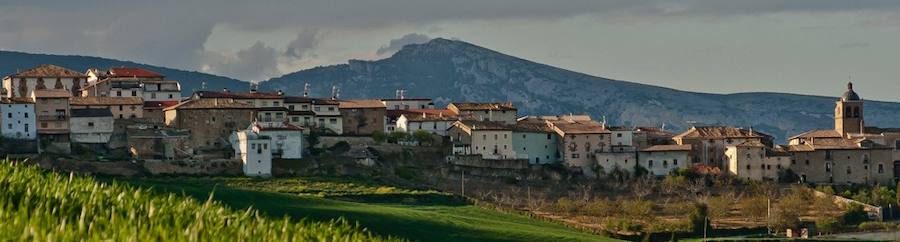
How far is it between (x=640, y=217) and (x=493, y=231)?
1860 cm

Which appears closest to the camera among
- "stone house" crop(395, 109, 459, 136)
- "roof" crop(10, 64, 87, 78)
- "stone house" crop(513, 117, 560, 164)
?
"roof" crop(10, 64, 87, 78)

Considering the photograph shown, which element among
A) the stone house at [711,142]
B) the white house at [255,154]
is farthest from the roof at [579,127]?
the white house at [255,154]

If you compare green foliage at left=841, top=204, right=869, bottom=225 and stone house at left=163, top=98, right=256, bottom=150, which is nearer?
green foliage at left=841, top=204, right=869, bottom=225

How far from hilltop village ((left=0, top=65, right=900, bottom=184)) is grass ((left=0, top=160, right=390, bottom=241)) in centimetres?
6542

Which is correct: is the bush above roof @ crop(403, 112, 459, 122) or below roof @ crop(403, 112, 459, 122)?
below

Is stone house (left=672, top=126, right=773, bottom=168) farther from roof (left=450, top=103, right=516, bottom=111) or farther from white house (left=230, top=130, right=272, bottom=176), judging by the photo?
white house (left=230, top=130, right=272, bottom=176)

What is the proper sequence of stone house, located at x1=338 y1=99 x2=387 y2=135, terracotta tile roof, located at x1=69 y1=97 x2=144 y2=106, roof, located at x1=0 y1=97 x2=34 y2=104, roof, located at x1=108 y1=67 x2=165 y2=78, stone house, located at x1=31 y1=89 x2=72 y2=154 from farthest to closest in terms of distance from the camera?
1. roof, located at x1=108 y1=67 x2=165 y2=78
2. stone house, located at x1=338 y1=99 x2=387 y2=135
3. terracotta tile roof, located at x1=69 y1=97 x2=144 y2=106
4. roof, located at x1=0 y1=97 x2=34 y2=104
5. stone house, located at x1=31 y1=89 x2=72 y2=154

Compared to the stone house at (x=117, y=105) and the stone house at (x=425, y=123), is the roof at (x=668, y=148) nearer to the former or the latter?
the stone house at (x=425, y=123)

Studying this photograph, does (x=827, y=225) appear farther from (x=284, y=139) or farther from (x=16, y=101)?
(x=16, y=101)

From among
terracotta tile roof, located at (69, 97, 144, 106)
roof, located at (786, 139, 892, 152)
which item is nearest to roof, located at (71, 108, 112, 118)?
terracotta tile roof, located at (69, 97, 144, 106)

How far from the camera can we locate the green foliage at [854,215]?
9262 cm

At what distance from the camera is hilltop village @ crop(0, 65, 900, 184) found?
297ft

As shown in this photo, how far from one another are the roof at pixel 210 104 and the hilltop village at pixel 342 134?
10 centimetres

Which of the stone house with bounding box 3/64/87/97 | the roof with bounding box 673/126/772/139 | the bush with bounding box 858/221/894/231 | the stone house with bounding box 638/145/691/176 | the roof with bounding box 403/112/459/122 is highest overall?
the stone house with bounding box 3/64/87/97
